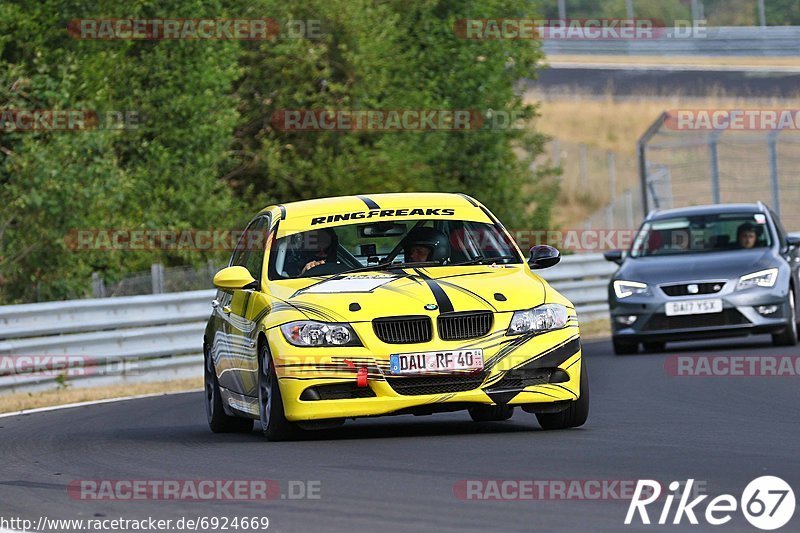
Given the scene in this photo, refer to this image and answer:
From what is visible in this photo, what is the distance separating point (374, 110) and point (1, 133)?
9.91m

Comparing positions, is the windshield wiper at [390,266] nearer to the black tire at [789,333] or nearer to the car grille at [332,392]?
the car grille at [332,392]

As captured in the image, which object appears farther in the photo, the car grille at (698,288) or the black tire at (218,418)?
the car grille at (698,288)

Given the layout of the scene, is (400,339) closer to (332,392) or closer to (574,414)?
(332,392)

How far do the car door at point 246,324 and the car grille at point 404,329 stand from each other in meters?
1.03

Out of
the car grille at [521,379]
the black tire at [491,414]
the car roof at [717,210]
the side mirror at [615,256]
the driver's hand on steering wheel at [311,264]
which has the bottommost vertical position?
the black tire at [491,414]

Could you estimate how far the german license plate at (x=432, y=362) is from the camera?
10.1m

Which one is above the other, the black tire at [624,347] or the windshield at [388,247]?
the windshield at [388,247]

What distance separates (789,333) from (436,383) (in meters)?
8.69

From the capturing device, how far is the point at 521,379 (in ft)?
33.6

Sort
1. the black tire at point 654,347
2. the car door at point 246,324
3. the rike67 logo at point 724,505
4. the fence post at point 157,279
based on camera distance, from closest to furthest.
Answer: the rike67 logo at point 724,505 → the car door at point 246,324 → the black tire at point 654,347 → the fence post at point 157,279

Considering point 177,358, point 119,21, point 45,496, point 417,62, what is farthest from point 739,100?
point 45,496

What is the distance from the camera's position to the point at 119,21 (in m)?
Answer: 28.3

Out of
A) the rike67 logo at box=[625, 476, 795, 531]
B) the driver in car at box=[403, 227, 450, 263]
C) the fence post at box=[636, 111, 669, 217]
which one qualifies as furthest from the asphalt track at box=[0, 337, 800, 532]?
the fence post at box=[636, 111, 669, 217]

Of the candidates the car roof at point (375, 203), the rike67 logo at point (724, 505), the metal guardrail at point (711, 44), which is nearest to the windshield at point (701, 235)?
the car roof at point (375, 203)
